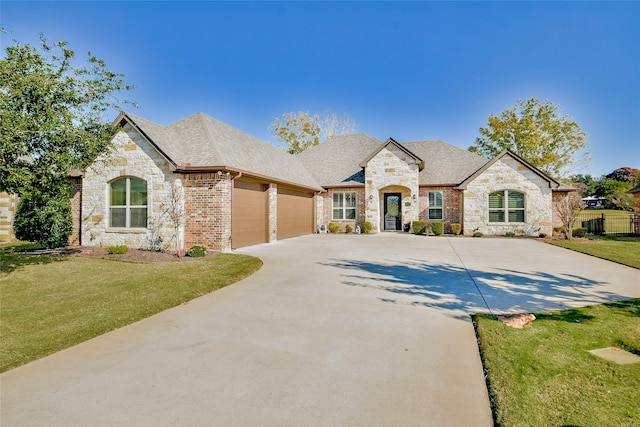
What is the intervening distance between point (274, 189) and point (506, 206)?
14023 mm

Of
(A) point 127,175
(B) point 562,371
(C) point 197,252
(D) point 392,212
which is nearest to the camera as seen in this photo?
(B) point 562,371

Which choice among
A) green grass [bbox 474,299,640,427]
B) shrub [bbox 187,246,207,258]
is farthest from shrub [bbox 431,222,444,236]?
green grass [bbox 474,299,640,427]

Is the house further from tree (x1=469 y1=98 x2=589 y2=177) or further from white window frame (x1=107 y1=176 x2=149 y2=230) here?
tree (x1=469 y1=98 x2=589 y2=177)

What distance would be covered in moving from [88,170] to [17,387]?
12367 mm

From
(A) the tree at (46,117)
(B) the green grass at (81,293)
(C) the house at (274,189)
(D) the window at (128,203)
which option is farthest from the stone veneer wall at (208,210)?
(A) the tree at (46,117)

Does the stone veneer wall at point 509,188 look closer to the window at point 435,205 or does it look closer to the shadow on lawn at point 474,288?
the window at point 435,205

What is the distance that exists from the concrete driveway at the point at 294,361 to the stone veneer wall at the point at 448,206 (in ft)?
45.0

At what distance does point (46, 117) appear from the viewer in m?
8.55

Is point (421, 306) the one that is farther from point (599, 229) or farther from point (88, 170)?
point (599, 229)

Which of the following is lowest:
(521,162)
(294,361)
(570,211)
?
(294,361)

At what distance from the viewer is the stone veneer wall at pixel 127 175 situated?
12.3m

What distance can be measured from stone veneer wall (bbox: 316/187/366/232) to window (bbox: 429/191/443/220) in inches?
175

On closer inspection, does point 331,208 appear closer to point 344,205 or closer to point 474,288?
point 344,205

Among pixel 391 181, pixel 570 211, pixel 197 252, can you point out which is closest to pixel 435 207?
pixel 391 181
